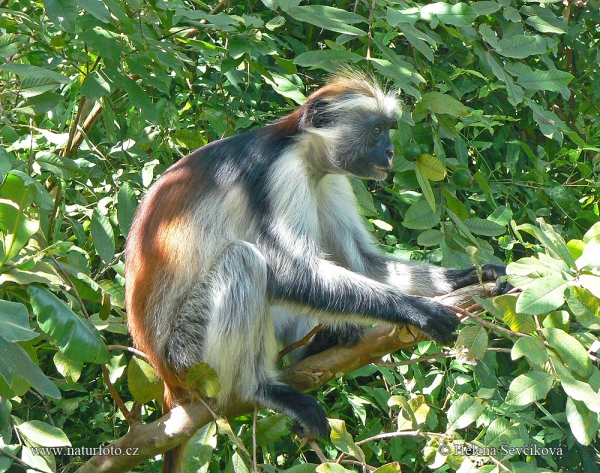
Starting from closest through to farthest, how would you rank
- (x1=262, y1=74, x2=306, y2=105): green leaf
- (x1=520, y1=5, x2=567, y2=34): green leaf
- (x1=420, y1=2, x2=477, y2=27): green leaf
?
(x1=420, y1=2, x2=477, y2=27): green leaf → (x1=262, y1=74, x2=306, y2=105): green leaf → (x1=520, y1=5, x2=567, y2=34): green leaf

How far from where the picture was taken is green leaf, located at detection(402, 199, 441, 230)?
4.54 m

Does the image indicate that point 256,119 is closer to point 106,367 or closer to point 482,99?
point 482,99

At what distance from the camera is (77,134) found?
18.5 ft

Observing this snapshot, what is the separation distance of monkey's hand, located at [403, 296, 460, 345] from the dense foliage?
0.68 ft

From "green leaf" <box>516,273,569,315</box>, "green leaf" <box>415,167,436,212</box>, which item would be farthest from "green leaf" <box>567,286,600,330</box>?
"green leaf" <box>415,167,436,212</box>

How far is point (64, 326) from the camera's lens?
289 cm

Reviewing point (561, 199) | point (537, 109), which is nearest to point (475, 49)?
point (537, 109)

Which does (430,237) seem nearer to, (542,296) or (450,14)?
(450,14)

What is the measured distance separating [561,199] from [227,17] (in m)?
2.92

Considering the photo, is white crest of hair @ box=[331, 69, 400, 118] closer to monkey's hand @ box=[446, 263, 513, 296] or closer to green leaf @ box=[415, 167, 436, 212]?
green leaf @ box=[415, 167, 436, 212]

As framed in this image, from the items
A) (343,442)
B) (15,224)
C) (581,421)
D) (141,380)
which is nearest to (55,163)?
(141,380)

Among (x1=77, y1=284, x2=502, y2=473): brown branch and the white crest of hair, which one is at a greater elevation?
the white crest of hair

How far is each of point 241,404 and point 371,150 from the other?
195 centimetres

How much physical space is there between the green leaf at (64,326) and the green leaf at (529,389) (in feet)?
5.28
